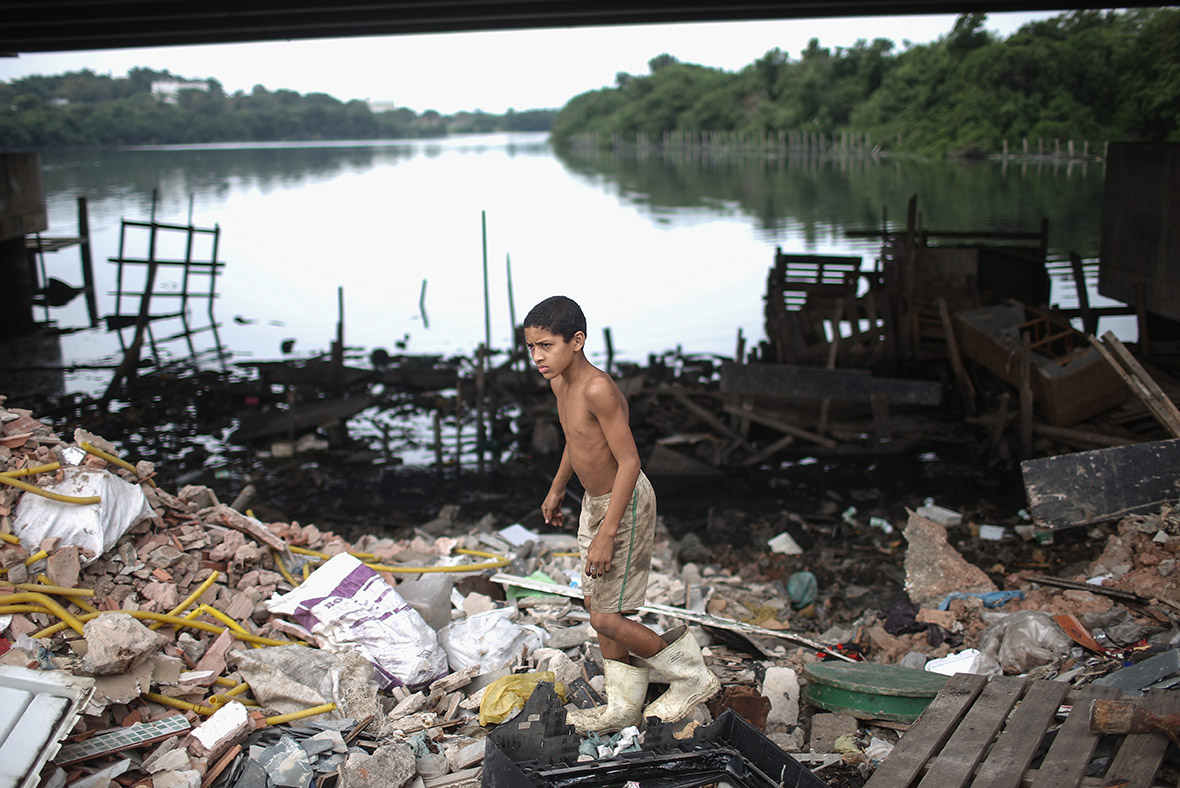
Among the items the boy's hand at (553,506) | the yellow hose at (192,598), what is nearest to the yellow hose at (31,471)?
the yellow hose at (192,598)

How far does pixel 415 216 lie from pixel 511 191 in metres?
13.9

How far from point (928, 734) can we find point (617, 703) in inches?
54.1

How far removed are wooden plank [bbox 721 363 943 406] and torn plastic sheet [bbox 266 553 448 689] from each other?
288 inches

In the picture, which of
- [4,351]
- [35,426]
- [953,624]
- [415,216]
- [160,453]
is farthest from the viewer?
[415,216]

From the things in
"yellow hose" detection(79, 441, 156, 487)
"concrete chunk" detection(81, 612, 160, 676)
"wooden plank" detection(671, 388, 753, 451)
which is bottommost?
"wooden plank" detection(671, 388, 753, 451)

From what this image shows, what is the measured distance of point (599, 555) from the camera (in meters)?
3.71

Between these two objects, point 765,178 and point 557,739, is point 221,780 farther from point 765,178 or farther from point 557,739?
point 765,178

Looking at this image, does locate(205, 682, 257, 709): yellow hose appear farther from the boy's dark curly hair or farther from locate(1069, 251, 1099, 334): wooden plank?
locate(1069, 251, 1099, 334): wooden plank

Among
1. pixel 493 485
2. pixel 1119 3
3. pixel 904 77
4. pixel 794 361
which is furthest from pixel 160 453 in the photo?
pixel 904 77

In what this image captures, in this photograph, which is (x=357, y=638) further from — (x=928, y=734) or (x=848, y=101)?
(x=848, y=101)

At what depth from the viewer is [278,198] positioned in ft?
181

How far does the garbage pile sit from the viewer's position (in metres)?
3.77

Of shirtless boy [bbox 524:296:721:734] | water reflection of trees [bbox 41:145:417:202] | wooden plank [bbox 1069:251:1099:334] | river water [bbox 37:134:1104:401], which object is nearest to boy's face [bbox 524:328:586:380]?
shirtless boy [bbox 524:296:721:734]

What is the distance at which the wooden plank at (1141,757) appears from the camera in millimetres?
3244
